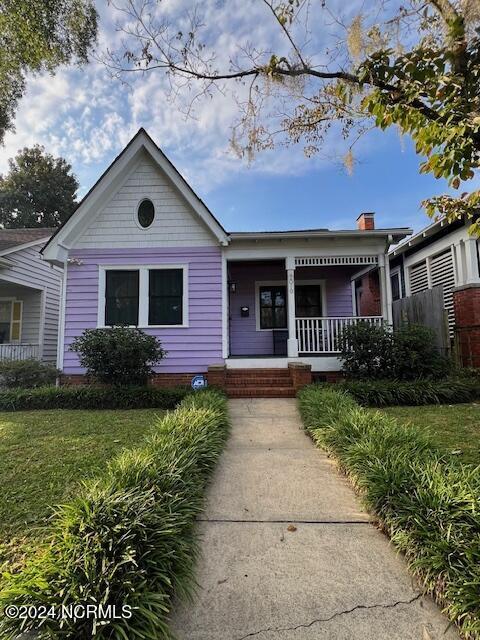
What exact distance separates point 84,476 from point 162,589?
1.89 m

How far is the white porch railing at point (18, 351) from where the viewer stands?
10.7 meters

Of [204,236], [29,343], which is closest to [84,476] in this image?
[204,236]

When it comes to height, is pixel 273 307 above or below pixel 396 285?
below

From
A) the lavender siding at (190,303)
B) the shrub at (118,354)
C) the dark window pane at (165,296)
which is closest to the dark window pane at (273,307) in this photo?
the lavender siding at (190,303)

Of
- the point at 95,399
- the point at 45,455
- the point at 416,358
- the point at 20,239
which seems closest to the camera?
the point at 45,455

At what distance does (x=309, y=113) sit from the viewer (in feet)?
17.6

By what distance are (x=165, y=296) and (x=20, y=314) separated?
24.1ft

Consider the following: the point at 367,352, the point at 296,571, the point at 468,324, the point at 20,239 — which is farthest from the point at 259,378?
the point at 20,239

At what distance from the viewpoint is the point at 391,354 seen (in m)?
7.37

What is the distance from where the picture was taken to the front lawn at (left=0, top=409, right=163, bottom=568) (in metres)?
2.63

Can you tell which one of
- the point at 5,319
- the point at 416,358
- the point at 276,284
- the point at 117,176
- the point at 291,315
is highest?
the point at 117,176

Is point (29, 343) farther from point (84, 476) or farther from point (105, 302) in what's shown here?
point (84, 476)

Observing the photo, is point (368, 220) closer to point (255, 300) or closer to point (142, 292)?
point (255, 300)

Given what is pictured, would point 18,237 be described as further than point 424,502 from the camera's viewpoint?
Yes
